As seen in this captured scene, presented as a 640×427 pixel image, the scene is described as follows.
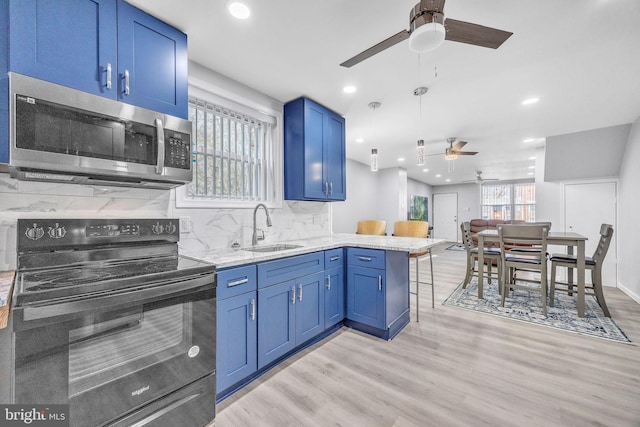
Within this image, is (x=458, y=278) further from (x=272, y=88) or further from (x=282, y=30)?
(x=282, y=30)

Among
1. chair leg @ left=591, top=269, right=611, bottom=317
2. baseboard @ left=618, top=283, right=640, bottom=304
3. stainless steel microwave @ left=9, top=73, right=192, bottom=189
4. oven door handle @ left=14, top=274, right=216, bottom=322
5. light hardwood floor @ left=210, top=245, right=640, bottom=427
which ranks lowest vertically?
light hardwood floor @ left=210, top=245, right=640, bottom=427

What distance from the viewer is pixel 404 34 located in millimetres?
1588

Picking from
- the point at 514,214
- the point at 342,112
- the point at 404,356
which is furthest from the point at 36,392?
the point at 514,214

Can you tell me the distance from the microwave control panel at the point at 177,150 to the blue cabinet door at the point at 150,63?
200 mm

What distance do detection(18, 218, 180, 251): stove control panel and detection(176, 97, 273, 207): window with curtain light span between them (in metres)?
0.37

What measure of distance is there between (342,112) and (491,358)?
10.0 ft

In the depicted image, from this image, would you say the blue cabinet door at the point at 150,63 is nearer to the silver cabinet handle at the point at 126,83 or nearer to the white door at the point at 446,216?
the silver cabinet handle at the point at 126,83

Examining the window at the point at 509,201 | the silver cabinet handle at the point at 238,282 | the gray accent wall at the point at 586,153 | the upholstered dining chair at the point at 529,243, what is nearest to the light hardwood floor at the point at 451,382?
the upholstered dining chair at the point at 529,243

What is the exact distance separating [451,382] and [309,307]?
1172 mm

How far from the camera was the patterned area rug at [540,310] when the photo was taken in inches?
104

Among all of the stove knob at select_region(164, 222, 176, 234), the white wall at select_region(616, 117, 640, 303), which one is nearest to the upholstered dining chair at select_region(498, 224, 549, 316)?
the white wall at select_region(616, 117, 640, 303)

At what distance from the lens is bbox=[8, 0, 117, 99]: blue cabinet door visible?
48.5 inches

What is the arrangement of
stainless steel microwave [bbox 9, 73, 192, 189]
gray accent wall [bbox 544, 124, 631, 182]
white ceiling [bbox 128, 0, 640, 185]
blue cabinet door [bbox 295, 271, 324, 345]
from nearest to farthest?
stainless steel microwave [bbox 9, 73, 192, 189] < white ceiling [bbox 128, 0, 640, 185] < blue cabinet door [bbox 295, 271, 324, 345] < gray accent wall [bbox 544, 124, 631, 182]

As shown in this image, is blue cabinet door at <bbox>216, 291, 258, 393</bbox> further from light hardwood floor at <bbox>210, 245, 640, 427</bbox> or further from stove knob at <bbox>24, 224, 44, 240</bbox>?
stove knob at <bbox>24, 224, 44, 240</bbox>
